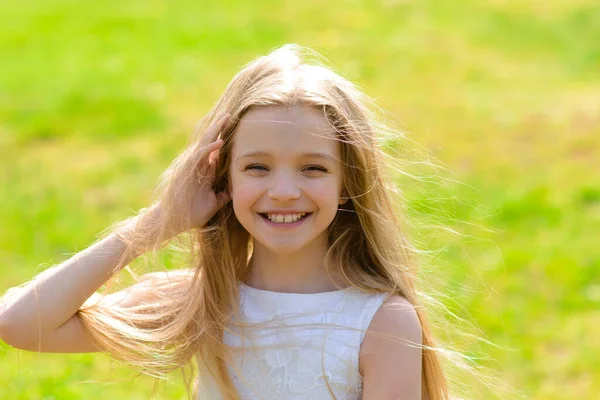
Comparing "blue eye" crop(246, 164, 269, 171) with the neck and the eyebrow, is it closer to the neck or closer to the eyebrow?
the eyebrow

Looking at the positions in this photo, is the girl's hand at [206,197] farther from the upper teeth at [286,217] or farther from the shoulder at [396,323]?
the shoulder at [396,323]

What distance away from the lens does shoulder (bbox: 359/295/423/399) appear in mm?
2432

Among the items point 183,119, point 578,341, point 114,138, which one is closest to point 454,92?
point 183,119

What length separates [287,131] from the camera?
7.92 feet

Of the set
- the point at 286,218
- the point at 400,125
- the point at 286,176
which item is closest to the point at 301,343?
the point at 286,218

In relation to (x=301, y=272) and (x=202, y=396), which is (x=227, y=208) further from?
(x=202, y=396)

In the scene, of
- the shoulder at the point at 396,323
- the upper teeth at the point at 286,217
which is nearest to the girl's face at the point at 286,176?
the upper teeth at the point at 286,217

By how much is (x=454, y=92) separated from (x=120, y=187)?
9.92 ft

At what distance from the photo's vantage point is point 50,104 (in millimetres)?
8727

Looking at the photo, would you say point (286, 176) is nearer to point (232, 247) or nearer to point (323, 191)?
point (323, 191)

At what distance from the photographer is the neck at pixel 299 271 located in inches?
101

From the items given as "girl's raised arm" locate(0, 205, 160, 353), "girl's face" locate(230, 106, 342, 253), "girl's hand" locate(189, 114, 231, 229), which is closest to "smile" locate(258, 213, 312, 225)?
"girl's face" locate(230, 106, 342, 253)

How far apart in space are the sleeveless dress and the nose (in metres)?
0.28

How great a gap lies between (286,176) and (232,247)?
36 cm
